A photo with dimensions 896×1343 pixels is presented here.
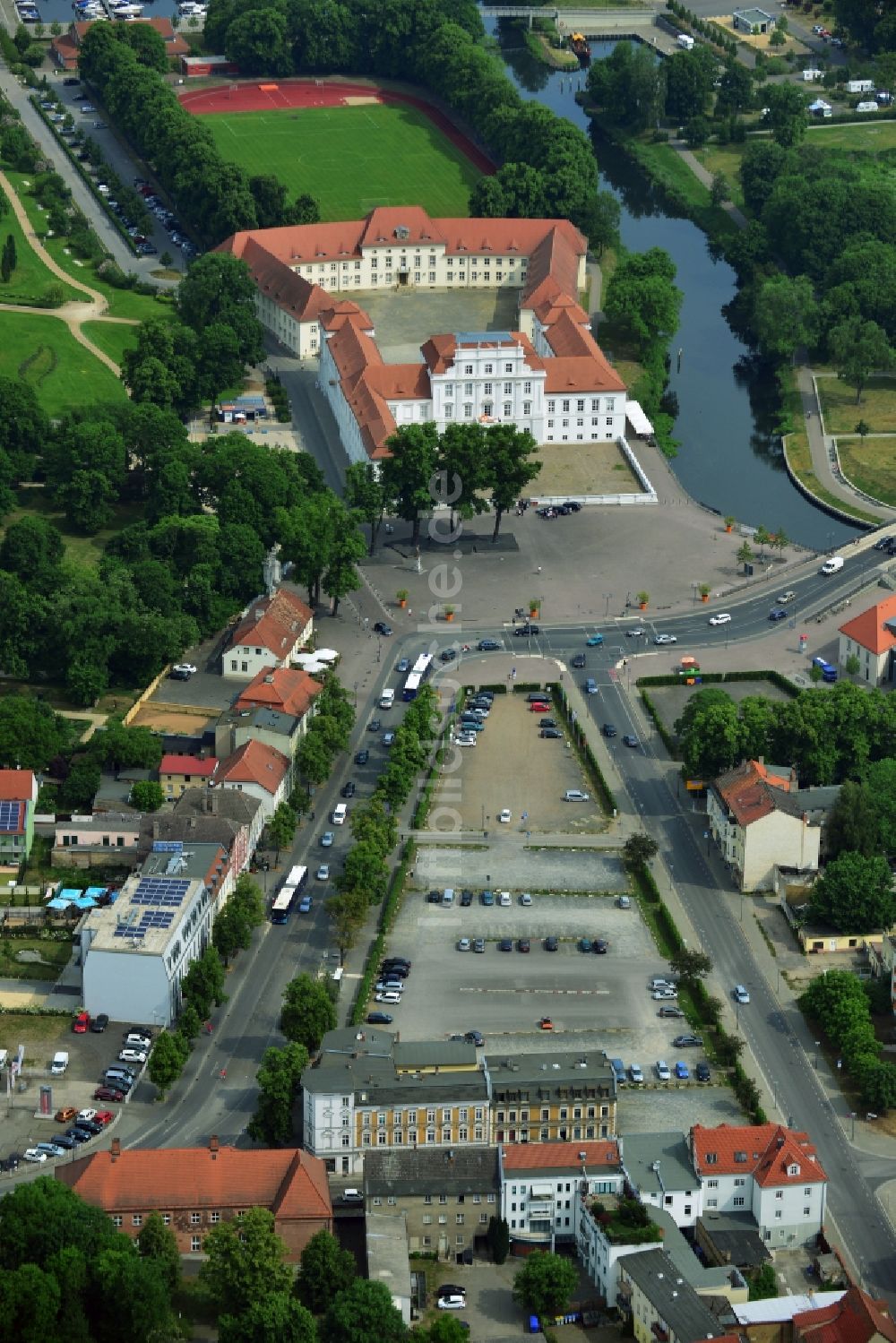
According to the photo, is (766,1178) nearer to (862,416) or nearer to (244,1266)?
(244,1266)

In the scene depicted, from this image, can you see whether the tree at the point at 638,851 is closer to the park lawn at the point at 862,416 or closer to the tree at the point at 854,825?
the tree at the point at 854,825

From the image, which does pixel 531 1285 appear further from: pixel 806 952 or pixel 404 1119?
pixel 806 952

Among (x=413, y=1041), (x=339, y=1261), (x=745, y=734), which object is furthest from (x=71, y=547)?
(x=339, y=1261)

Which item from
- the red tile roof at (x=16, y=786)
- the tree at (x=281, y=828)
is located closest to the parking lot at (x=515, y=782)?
the tree at (x=281, y=828)

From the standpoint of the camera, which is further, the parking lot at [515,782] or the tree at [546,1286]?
the parking lot at [515,782]

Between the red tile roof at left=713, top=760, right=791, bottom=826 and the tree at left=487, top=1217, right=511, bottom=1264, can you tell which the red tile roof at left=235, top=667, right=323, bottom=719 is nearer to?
the red tile roof at left=713, top=760, right=791, bottom=826

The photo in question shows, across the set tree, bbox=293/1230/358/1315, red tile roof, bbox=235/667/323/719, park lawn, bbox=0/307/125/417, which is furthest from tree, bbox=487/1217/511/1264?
park lawn, bbox=0/307/125/417

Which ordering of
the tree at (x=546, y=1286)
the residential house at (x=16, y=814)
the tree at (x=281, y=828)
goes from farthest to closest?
the tree at (x=281, y=828) < the residential house at (x=16, y=814) < the tree at (x=546, y=1286)
